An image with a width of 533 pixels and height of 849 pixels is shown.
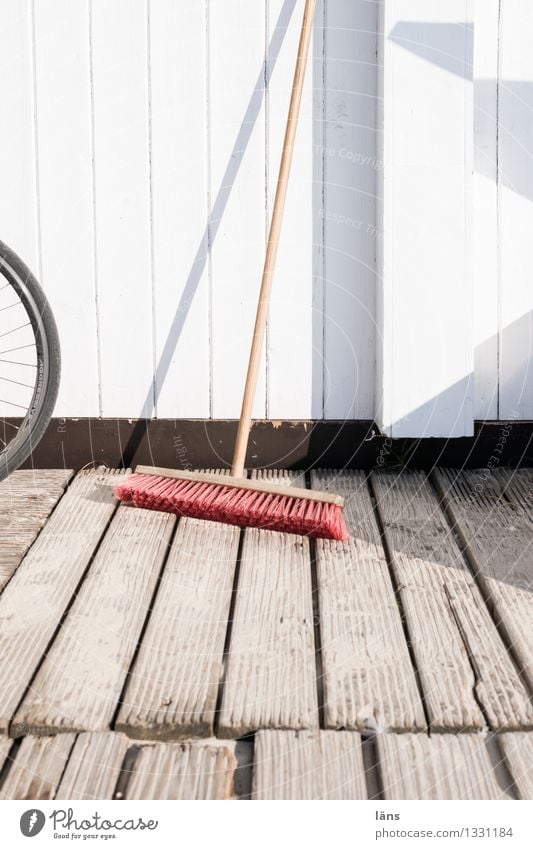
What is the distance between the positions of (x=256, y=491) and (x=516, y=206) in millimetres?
921

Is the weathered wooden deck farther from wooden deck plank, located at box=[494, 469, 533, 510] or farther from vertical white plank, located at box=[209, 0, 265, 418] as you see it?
vertical white plank, located at box=[209, 0, 265, 418]

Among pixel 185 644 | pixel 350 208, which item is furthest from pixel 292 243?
pixel 185 644

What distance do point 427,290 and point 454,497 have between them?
0.47 metres

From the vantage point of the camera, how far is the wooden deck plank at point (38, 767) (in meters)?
1.18

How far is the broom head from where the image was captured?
1.92 meters

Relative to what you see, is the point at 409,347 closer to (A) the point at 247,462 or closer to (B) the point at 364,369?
(B) the point at 364,369

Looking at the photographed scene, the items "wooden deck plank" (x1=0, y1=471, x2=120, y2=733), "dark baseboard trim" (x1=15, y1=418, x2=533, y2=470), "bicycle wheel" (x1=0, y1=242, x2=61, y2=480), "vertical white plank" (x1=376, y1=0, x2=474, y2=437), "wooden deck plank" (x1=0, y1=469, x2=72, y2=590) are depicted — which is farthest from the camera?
"dark baseboard trim" (x1=15, y1=418, x2=533, y2=470)

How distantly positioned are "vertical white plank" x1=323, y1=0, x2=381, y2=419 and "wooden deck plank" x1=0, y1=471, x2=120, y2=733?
61 centimetres

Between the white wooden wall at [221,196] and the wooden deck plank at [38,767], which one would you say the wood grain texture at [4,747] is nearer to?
the wooden deck plank at [38,767]

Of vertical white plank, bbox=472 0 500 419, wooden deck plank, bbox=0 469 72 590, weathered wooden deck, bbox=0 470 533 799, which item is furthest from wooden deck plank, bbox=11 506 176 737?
vertical white plank, bbox=472 0 500 419

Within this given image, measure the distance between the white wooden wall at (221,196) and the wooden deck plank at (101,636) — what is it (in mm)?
498

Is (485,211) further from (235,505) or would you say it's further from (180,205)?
(235,505)

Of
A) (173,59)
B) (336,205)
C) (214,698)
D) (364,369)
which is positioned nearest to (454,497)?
(364,369)

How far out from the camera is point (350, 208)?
2.25 metres
